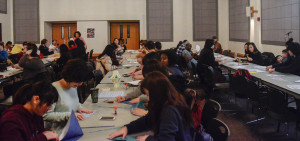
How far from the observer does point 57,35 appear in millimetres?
15391

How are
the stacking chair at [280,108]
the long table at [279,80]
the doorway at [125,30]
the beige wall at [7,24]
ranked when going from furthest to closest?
the doorway at [125,30] → the beige wall at [7,24] → the long table at [279,80] → the stacking chair at [280,108]

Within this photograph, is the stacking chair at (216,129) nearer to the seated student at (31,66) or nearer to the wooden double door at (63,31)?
the seated student at (31,66)

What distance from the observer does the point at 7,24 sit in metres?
14.4

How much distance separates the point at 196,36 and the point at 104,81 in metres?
10.3

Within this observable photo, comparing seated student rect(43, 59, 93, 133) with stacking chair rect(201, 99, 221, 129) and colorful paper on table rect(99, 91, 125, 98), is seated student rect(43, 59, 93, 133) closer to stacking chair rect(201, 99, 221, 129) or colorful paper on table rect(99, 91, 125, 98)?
colorful paper on table rect(99, 91, 125, 98)

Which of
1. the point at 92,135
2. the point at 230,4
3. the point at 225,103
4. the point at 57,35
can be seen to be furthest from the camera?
the point at 57,35

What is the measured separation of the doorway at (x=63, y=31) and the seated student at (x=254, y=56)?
9.99 meters

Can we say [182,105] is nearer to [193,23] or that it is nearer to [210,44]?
[210,44]

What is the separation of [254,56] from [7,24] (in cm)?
1204

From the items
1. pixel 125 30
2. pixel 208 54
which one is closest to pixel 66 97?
pixel 208 54

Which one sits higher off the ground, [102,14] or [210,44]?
[102,14]

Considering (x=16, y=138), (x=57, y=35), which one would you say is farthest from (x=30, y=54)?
(x=57, y=35)

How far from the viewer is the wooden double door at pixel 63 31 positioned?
15.3 metres

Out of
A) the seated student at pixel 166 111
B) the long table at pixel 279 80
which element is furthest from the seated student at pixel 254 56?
the seated student at pixel 166 111
